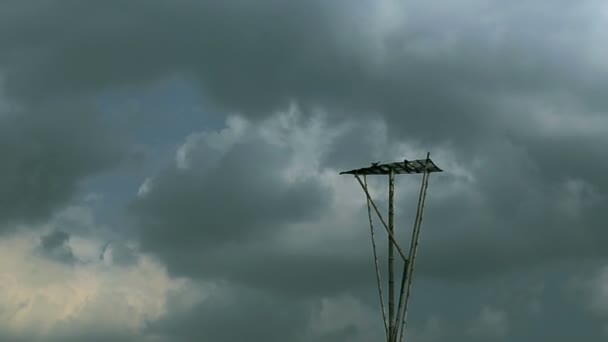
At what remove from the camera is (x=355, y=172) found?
217ft

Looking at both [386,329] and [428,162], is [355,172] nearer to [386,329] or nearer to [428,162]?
[428,162]

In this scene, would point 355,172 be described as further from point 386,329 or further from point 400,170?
point 386,329

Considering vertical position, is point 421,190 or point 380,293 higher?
point 421,190

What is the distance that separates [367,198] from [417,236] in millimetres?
3130

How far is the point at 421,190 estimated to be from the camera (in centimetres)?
6562

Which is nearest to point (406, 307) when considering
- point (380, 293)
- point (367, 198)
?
point (380, 293)

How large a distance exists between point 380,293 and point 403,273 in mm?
1585

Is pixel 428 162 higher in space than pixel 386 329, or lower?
higher

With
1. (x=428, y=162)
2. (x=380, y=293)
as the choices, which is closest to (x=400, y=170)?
(x=428, y=162)

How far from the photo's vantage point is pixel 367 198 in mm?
65750

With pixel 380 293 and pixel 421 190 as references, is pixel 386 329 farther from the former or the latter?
pixel 421 190

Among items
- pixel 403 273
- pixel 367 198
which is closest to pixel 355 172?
pixel 367 198

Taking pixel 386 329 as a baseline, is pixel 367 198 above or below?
above

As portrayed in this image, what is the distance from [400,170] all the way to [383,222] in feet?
8.93
